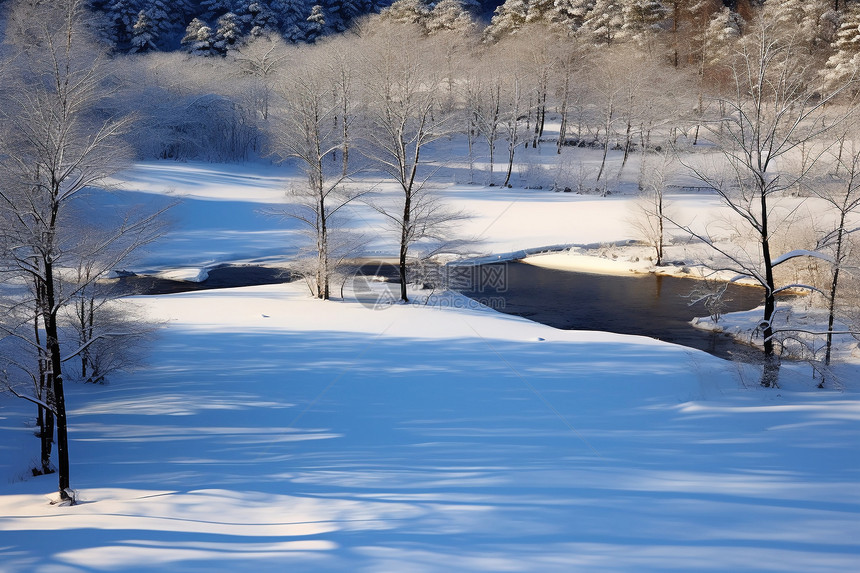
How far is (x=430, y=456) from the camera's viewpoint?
343 inches

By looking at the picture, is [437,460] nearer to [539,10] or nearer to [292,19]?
[539,10]

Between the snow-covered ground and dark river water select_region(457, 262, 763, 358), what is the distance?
3683 mm

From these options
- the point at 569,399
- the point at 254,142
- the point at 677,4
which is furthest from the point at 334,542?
the point at 677,4

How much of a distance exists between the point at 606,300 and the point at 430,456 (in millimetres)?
14657

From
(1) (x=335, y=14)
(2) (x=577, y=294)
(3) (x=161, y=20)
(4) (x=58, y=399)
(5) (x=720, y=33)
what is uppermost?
(1) (x=335, y=14)

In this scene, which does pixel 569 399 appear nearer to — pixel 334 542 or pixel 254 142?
pixel 334 542

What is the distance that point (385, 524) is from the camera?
6305 millimetres

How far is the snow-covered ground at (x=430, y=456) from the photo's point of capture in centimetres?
570

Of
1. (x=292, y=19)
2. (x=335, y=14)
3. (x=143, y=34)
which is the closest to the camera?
(x=143, y=34)

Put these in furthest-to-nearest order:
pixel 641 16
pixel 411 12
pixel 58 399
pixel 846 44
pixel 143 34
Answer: pixel 411 12 → pixel 143 34 → pixel 641 16 → pixel 846 44 → pixel 58 399

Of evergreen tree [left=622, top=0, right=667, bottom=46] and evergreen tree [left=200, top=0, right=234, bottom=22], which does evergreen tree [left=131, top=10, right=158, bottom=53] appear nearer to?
evergreen tree [left=200, top=0, right=234, bottom=22]

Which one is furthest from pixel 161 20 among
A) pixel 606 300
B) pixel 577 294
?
pixel 606 300
